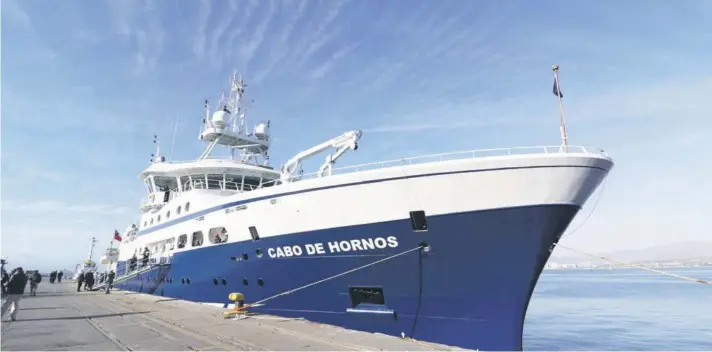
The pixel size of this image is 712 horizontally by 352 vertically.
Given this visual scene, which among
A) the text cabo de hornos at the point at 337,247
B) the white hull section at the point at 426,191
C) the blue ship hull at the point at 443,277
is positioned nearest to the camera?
the white hull section at the point at 426,191

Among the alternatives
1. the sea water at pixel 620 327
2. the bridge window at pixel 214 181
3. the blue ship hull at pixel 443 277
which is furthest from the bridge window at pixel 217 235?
the sea water at pixel 620 327

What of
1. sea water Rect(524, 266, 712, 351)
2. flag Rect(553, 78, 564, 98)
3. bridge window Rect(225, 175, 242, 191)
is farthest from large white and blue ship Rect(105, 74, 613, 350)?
sea water Rect(524, 266, 712, 351)

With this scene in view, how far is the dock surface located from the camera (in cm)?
852

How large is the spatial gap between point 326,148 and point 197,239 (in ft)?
24.1

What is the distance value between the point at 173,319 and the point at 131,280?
16.8 m

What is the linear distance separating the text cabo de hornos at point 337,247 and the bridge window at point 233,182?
8991 mm

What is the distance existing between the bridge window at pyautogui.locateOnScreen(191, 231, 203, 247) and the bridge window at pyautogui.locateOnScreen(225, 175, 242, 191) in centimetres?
392

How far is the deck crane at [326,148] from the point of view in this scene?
14.1 meters

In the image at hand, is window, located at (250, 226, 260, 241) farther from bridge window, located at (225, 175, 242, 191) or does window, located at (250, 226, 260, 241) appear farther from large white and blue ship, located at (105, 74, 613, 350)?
bridge window, located at (225, 175, 242, 191)

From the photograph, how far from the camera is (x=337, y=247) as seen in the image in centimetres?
1161

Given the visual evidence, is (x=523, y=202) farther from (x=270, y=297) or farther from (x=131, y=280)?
(x=131, y=280)

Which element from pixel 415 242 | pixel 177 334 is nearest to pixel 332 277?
pixel 415 242

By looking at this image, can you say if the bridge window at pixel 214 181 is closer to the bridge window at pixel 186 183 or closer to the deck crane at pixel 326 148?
the bridge window at pixel 186 183

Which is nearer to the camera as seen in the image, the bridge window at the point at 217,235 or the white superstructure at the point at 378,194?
the white superstructure at the point at 378,194
